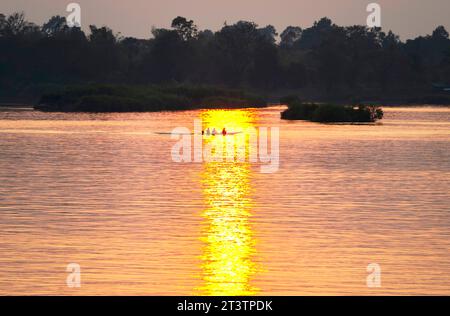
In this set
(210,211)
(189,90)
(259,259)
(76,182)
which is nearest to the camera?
(259,259)

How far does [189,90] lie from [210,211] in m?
153

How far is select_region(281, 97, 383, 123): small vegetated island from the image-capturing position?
129 metres

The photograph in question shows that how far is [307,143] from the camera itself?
268 feet

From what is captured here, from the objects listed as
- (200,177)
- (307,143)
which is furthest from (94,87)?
(200,177)

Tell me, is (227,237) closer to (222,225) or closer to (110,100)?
(222,225)

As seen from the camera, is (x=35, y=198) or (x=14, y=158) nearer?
(x=35, y=198)

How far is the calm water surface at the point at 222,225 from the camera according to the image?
25641mm

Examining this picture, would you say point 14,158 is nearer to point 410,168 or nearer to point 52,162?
point 52,162

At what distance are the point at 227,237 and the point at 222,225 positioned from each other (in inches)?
100

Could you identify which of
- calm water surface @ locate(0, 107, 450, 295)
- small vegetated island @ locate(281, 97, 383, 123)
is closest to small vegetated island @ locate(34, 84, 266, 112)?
small vegetated island @ locate(281, 97, 383, 123)

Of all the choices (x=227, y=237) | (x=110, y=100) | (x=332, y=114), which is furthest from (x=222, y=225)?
(x=110, y=100)

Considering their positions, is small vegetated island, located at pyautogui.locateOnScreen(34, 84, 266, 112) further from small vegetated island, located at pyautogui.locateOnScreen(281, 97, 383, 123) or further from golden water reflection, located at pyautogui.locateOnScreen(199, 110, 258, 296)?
golden water reflection, located at pyautogui.locateOnScreen(199, 110, 258, 296)

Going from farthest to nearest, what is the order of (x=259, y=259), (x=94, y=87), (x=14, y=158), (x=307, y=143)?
1. (x=94, y=87)
2. (x=307, y=143)
3. (x=14, y=158)
4. (x=259, y=259)

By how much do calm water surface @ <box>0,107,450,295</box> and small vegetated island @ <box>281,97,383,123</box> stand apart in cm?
6473
